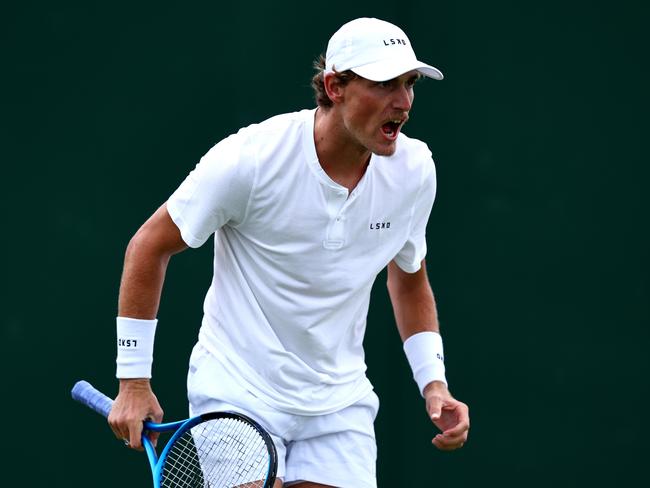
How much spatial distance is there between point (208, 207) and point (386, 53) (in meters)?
0.56

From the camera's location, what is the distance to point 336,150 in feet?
11.8

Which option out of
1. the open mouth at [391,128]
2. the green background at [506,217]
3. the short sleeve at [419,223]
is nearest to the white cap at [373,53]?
the open mouth at [391,128]

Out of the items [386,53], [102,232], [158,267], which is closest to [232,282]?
[158,267]

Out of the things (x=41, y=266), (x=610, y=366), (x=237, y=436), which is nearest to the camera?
(x=237, y=436)

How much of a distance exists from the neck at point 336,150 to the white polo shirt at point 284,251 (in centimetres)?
2

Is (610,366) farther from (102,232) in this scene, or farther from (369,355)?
(102,232)

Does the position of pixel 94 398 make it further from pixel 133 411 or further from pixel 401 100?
pixel 401 100

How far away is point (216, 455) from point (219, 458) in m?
0.01

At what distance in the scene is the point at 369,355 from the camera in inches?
208

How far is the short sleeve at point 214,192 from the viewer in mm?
3457

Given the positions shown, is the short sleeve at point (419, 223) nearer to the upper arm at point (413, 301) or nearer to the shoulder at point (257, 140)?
the upper arm at point (413, 301)

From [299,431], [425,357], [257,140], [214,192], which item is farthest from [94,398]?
[425,357]

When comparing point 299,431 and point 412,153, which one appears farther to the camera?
point 412,153

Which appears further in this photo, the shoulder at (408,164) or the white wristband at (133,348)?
the shoulder at (408,164)
